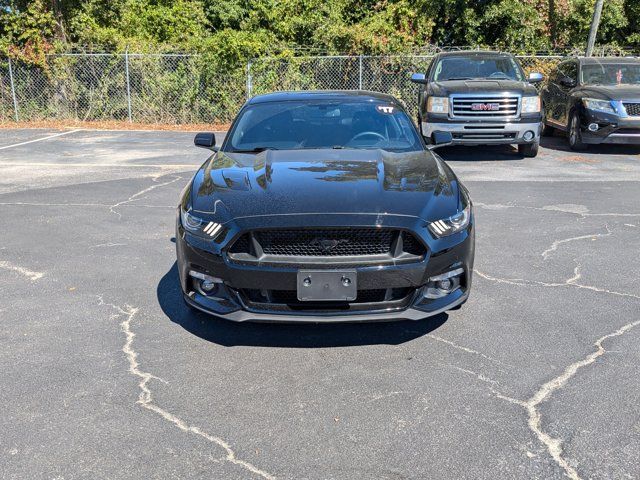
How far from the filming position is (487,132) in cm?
1212

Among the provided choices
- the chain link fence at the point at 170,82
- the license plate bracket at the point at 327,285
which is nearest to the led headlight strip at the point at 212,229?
the license plate bracket at the point at 327,285

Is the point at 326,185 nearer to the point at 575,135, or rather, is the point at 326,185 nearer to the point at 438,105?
the point at 438,105

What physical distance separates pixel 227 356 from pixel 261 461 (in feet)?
3.93

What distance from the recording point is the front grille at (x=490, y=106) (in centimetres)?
1207

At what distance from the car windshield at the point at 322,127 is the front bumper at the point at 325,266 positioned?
5.27 ft

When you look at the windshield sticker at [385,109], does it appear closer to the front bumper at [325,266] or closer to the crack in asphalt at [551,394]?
the front bumper at [325,266]

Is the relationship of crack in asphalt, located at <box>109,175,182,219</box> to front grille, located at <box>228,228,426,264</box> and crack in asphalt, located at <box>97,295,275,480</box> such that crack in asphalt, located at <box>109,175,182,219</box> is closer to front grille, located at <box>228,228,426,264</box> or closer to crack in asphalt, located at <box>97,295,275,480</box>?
crack in asphalt, located at <box>97,295,275,480</box>

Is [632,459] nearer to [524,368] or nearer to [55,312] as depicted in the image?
[524,368]

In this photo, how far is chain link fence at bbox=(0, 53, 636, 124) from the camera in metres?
18.9

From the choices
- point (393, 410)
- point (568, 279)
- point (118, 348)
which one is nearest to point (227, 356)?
point (118, 348)

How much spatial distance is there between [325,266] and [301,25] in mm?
18444

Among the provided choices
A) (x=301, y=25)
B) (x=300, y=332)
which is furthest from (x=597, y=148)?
(x=300, y=332)

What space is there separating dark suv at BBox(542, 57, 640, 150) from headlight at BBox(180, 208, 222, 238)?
1047 cm

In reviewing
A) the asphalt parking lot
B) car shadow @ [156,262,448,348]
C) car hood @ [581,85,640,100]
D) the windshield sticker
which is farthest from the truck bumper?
car shadow @ [156,262,448,348]
